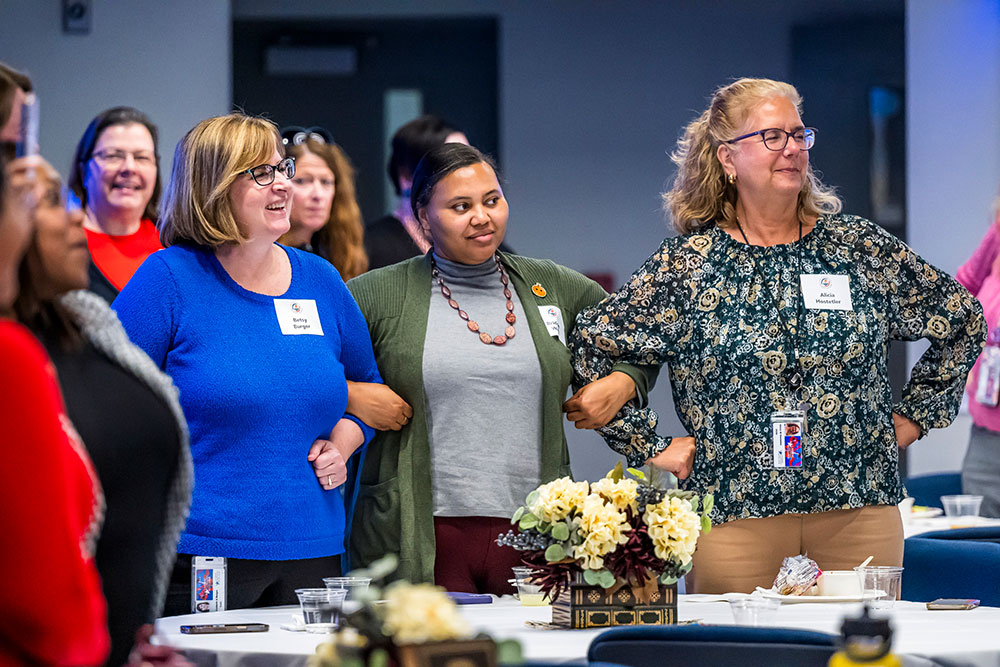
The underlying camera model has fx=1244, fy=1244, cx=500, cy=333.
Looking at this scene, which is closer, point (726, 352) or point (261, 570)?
point (261, 570)

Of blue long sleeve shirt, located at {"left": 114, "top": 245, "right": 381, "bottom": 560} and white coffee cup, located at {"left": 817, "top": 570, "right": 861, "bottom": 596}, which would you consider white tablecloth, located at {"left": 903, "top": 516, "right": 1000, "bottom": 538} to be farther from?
blue long sleeve shirt, located at {"left": 114, "top": 245, "right": 381, "bottom": 560}

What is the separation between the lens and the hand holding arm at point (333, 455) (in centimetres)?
290

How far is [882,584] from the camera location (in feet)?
8.94

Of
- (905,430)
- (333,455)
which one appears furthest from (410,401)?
Result: (905,430)

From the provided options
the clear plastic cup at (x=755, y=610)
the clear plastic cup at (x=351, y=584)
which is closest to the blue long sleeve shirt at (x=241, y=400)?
the clear plastic cup at (x=351, y=584)

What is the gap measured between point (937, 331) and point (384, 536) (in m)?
1.54

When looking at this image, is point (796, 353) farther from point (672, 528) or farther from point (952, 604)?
point (672, 528)

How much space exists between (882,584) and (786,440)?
0.44m

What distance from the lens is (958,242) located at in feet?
22.7

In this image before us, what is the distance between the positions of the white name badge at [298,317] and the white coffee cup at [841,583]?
1304mm

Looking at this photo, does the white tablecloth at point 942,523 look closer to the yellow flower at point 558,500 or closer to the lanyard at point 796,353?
the lanyard at point 796,353

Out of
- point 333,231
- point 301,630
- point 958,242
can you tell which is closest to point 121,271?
point 333,231

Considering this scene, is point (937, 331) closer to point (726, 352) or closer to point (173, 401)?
point (726, 352)

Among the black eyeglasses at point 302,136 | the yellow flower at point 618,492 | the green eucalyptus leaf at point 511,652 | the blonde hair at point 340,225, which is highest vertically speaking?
the black eyeglasses at point 302,136
